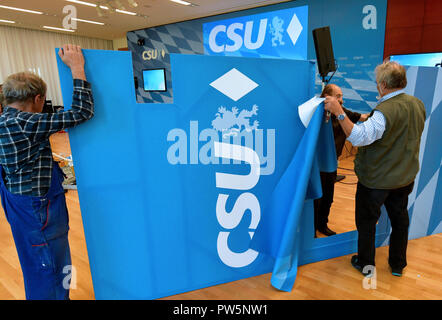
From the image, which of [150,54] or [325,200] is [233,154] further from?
[150,54]

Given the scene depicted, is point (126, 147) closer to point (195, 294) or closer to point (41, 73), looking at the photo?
point (195, 294)

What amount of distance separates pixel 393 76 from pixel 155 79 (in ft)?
23.7

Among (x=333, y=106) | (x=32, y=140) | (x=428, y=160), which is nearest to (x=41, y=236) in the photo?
(x=32, y=140)

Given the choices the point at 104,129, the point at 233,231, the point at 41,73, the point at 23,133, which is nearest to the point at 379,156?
the point at 233,231

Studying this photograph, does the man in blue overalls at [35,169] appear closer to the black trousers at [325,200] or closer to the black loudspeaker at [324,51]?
the black loudspeaker at [324,51]

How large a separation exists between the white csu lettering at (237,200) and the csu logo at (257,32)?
0.87m

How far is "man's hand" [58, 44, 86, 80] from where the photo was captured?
4.56 ft

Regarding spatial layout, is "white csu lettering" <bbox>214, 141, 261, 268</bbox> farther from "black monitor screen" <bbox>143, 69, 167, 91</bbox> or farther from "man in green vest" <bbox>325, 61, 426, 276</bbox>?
"black monitor screen" <bbox>143, 69, 167, 91</bbox>

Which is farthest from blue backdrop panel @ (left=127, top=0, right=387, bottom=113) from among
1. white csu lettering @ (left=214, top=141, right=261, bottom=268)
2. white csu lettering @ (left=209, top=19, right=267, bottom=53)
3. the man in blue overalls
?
the man in blue overalls

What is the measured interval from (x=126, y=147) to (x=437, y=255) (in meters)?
2.54

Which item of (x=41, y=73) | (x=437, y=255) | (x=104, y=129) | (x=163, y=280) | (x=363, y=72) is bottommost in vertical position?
(x=437, y=255)

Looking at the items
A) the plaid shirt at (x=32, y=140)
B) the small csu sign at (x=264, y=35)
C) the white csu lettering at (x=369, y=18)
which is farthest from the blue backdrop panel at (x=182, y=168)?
Answer: the white csu lettering at (x=369, y=18)

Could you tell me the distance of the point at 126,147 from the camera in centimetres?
163

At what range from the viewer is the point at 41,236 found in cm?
145
